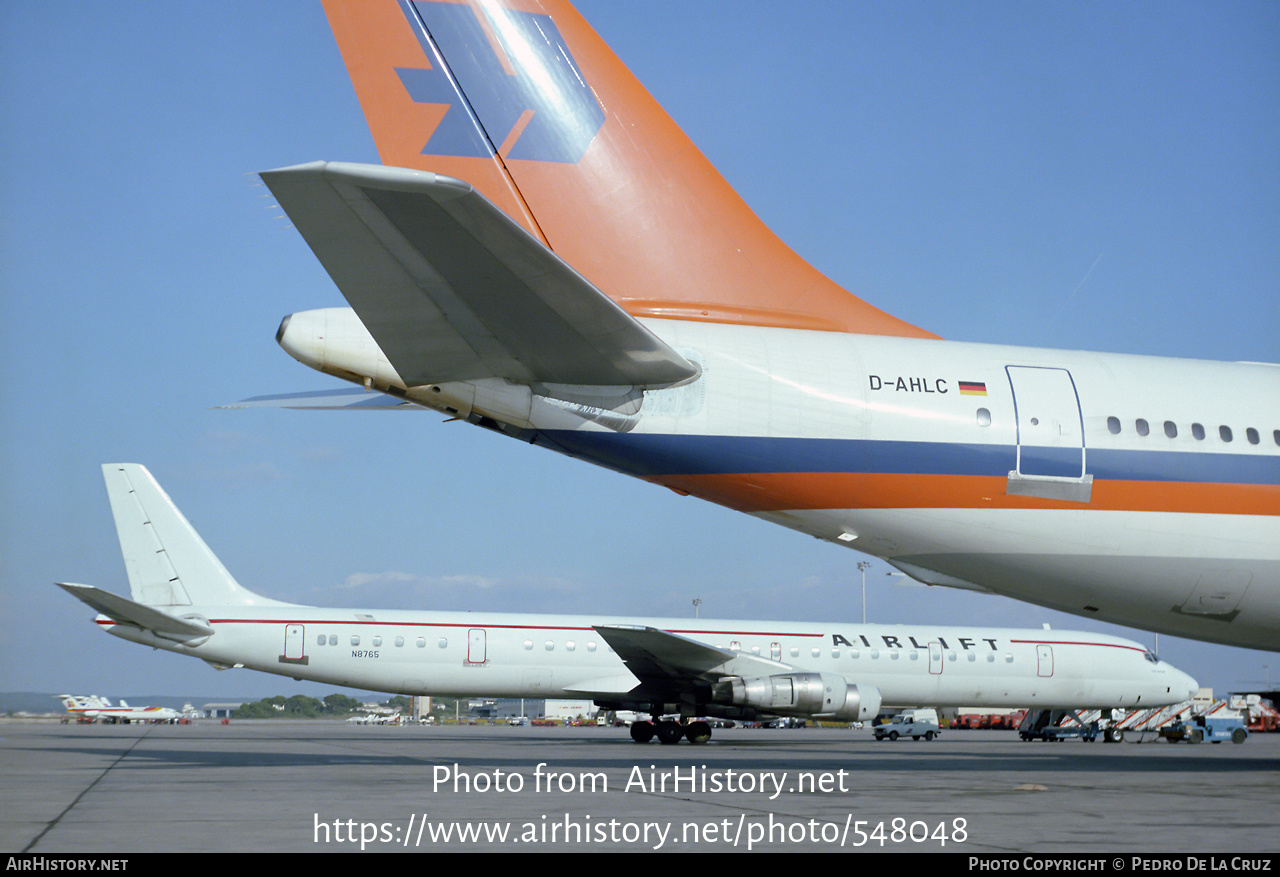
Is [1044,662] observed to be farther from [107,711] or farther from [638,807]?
[107,711]

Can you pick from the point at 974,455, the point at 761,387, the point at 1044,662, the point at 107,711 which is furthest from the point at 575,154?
the point at 107,711

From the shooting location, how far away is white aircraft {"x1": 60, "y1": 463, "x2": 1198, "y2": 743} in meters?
22.5

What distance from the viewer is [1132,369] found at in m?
10.9

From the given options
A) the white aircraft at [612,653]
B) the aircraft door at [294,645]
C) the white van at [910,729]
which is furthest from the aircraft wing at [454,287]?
the white van at [910,729]

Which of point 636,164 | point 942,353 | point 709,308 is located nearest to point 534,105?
point 636,164

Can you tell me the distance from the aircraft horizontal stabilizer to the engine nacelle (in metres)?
11.7

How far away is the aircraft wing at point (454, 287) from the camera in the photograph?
5.97 m

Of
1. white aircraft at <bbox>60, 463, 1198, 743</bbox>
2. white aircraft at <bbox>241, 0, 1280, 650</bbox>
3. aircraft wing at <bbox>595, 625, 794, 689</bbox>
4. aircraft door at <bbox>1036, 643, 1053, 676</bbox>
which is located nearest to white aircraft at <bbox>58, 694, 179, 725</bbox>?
white aircraft at <bbox>60, 463, 1198, 743</bbox>

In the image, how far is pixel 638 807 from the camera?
8867 millimetres

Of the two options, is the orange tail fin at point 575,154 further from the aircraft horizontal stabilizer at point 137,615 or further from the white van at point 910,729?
the white van at point 910,729

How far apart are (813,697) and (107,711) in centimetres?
4635

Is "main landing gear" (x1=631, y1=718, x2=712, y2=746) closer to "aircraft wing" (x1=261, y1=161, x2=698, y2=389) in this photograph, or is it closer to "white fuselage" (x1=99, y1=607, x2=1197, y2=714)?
"white fuselage" (x1=99, y1=607, x2=1197, y2=714)
